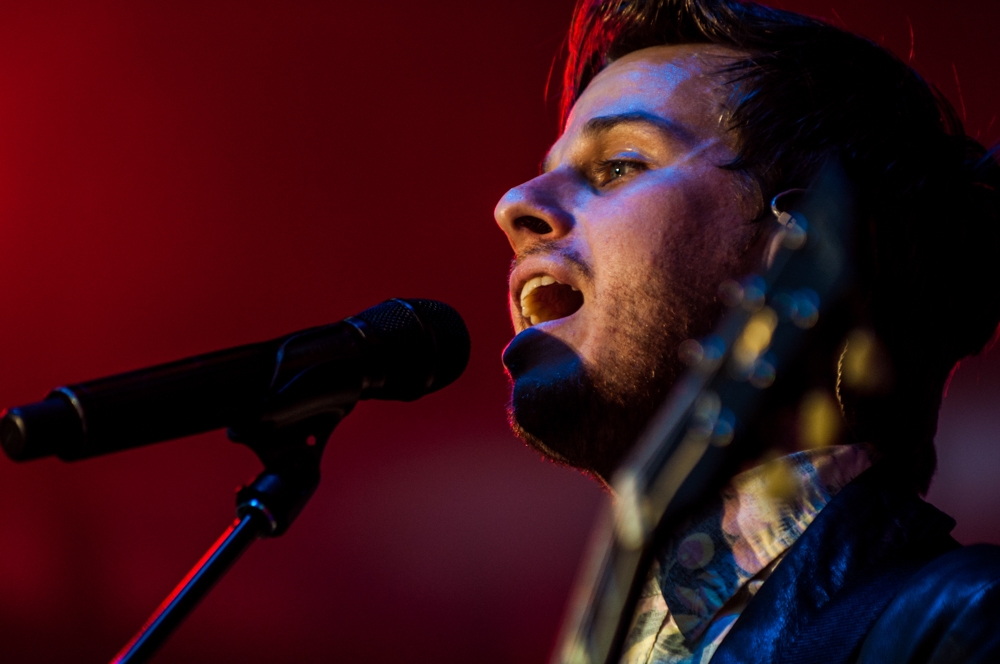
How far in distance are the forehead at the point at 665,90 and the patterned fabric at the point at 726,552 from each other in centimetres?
59

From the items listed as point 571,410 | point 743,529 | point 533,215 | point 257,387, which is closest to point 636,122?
point 533,215

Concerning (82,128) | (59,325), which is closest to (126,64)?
(82,128)

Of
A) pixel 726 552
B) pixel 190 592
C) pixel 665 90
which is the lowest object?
pixel 726 552

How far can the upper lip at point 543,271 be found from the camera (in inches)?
55.3

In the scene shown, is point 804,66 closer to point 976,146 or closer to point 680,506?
point 976,146

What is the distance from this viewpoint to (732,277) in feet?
4.57

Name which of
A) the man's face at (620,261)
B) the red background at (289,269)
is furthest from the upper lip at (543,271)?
the red background at (289,269)

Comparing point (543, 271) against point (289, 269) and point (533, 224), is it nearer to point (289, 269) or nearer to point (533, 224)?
point (533, 224)

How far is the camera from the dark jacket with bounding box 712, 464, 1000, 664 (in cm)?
99

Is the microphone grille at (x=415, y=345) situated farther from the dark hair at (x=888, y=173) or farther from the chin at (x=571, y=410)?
the dark hair at (x=888, y=173)

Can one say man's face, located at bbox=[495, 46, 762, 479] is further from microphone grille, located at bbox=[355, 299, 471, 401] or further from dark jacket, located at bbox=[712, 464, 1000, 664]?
dark jacket, located at bbox=[712, 464, 1000, 664]

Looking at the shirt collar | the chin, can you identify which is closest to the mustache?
the chin

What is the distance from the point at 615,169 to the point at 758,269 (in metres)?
0.31

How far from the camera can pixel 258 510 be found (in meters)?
1.00
